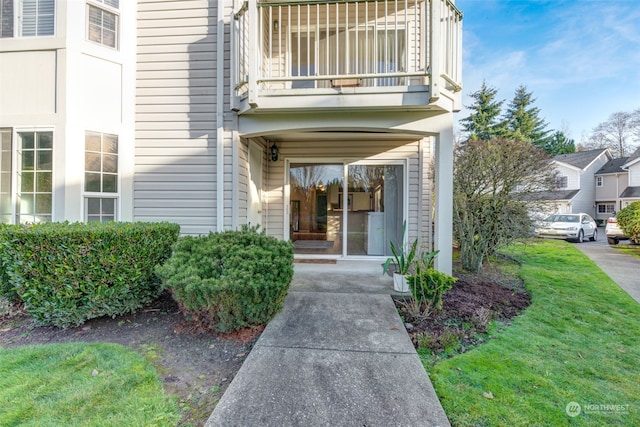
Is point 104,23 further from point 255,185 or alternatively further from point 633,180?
point 633,180

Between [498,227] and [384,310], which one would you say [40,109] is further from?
[498,227]

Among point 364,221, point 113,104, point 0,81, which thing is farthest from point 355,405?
point 0,81

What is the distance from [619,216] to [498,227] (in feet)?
30.5

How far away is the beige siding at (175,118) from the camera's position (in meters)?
4.75

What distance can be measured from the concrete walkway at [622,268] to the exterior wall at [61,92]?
896cm

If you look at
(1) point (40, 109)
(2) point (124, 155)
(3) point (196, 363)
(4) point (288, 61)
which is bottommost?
(3) point (196, 363)

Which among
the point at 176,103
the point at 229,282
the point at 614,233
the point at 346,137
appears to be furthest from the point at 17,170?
the point at 614,233

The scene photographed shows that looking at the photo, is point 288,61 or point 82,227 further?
point 288,61

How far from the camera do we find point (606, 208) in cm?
2392

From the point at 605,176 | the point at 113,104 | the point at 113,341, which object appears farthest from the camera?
the point at 605,176

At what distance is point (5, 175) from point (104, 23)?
8.80 feet

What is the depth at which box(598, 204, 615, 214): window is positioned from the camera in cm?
2342

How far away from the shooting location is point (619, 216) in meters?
11.2

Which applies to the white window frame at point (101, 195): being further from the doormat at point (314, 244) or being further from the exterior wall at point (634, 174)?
the exterior wall at point (634, 174)
